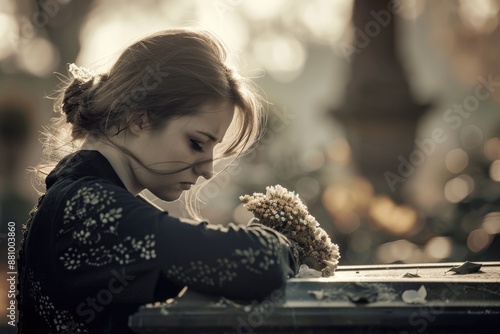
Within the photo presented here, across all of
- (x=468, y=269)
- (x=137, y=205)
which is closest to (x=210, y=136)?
(x=137, y=205)

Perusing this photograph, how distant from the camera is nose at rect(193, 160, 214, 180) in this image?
2.43 metres

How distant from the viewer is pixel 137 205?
1895mm

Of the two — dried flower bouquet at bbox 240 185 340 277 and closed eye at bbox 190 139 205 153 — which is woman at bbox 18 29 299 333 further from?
dried flower bouquet at bbox 240 185 340 277

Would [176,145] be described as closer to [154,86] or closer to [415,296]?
[154,86]

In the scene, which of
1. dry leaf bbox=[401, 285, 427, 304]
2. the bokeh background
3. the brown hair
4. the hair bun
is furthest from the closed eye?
the bokeh background

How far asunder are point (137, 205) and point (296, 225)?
717 mm

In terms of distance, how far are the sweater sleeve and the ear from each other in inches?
15.3

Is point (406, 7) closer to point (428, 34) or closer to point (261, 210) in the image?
point (428, 34)

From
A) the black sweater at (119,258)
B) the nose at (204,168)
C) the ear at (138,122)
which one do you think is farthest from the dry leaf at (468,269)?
the ear at (138,122)

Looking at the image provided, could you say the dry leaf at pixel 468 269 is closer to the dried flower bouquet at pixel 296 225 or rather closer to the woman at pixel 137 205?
the dried flower bouquet at pixel 296 225

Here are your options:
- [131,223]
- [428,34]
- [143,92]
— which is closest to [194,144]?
[143,92]

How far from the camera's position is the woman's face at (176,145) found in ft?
7.55

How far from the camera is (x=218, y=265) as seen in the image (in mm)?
1766

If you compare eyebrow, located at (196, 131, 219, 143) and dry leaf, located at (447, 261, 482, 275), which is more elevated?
eyebrow, located at (196, 131, 219, 143)
